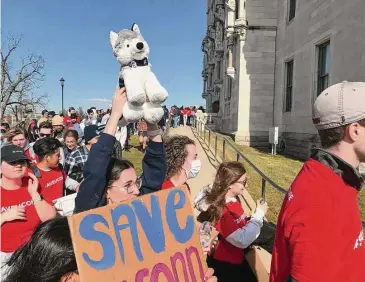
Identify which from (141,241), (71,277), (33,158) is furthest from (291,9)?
(71,277)

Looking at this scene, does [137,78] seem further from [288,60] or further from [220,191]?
[288,60]

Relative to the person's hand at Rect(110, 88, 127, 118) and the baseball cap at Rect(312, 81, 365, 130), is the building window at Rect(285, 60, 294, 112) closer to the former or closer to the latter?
the person's hand at Rect(110, 88, 127, 118)

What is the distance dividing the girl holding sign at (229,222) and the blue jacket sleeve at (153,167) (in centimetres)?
73

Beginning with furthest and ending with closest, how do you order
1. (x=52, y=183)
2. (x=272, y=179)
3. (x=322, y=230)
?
(x=272, y=179) < (x=52, y=183) < (x=322, y=230)

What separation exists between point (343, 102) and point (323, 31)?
12963 mm

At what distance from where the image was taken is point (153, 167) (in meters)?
2.87

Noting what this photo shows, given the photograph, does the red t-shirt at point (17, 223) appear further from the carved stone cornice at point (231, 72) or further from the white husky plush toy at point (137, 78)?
the carved stone cornice at point (231, 72)

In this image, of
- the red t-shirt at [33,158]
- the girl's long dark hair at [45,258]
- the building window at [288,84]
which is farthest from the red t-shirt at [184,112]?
the girl's long dark hair at [45,258]

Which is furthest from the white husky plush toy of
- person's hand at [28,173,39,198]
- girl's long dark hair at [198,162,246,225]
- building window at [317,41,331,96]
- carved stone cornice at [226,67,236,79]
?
carved stone cornice at [226,67,236,79]

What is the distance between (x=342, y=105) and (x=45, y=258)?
157 cm

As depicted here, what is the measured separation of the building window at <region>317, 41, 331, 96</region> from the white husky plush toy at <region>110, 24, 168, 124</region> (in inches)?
493

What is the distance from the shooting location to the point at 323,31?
13.4 metres

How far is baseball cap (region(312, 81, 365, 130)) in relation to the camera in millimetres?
1815

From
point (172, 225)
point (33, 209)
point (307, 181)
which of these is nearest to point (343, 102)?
point (307, 181)
